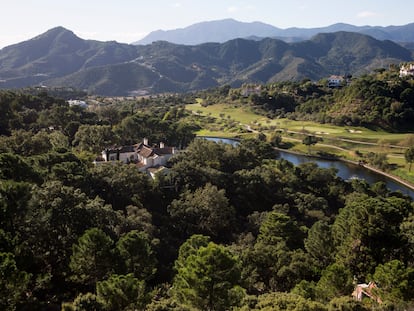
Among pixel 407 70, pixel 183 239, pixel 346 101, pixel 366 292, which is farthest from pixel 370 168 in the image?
pixel 407 70

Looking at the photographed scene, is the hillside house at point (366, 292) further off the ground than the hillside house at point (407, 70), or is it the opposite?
the hillside house at point (407, 70)

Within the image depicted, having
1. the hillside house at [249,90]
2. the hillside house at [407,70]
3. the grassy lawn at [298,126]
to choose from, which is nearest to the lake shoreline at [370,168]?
the grassy lawn at [298,126]

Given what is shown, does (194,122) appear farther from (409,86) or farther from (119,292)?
(119,292)

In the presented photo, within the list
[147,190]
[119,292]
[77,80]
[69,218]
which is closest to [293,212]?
[147,190]

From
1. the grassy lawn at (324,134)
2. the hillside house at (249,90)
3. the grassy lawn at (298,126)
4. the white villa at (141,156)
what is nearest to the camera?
the white villa at (141,156)

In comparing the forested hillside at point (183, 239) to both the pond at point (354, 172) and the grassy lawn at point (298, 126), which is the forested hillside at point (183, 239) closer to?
the pond at point (354, 172)

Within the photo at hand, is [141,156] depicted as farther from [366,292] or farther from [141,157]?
[366,292]

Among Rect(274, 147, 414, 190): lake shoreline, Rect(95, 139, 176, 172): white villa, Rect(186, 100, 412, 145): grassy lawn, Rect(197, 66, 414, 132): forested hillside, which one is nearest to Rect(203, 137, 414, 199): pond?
Rect(274, 147, 414, 190): lake shoreline
